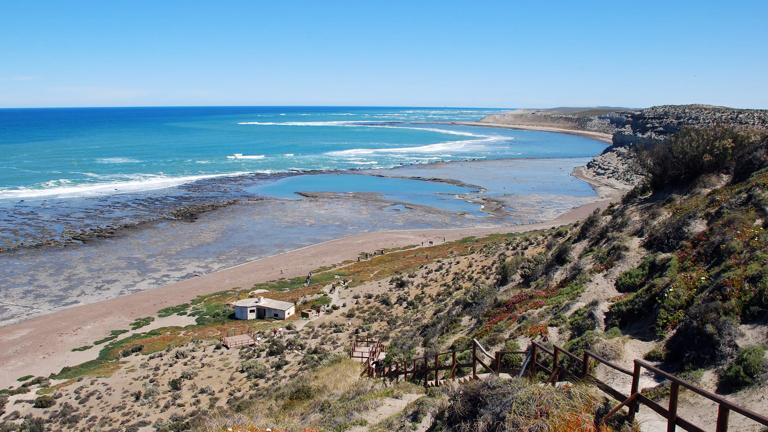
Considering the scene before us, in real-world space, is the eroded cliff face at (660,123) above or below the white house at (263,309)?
above

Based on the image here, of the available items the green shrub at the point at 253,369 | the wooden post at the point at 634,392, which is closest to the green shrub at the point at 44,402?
the green shrub at the point at 253,369

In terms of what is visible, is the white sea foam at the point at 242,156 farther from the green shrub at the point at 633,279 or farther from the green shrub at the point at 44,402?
the green shrub at the point at 633,279

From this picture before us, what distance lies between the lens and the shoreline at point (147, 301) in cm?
2673

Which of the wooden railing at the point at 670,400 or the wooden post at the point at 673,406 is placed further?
the wooden post at the point at 673,406

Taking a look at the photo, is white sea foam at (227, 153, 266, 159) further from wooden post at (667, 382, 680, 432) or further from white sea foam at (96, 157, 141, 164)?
wooden post at (667, 382, 680, 432)

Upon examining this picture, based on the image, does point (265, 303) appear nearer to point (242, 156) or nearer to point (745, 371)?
point (745, 371)

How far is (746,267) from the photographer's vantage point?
510 inches

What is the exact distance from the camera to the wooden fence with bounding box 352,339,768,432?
6828mm

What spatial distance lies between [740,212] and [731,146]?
891 centimetres

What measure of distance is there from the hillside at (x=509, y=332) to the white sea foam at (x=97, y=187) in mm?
42996

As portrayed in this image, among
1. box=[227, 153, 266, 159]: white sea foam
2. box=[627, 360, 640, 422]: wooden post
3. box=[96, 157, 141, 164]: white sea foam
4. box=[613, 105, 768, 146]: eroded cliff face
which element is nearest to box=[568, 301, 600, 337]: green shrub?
box=[627, 360, 640, 422]: wooden post

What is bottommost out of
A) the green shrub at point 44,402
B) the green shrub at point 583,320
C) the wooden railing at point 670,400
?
the green shrub at point 44,402

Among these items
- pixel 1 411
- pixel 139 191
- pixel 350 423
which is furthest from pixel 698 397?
pixel 139 191

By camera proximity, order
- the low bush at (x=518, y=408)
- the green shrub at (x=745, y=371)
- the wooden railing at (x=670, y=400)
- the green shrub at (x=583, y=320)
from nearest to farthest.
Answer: the wooden railing at (x=670, y=400)
the low bush at (x=518, y=408)
the green shrub at (x=745, y=371)
the green shrub at (x=583, y=320)
